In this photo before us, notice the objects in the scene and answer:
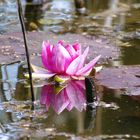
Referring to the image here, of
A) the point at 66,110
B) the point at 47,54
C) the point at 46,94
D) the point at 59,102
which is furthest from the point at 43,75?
the point at 66,110

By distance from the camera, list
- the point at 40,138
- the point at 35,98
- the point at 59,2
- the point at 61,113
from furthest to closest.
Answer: the point at 59,2, the point at 35,98, the point at 61,113, the point at 40,138

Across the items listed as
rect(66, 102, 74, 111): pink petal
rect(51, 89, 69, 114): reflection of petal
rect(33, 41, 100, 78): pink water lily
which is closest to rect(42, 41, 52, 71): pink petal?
rect(33, 41, 100, 78): pink water lily

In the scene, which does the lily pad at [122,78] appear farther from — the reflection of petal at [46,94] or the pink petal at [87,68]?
the reflection of petal at [46,94]

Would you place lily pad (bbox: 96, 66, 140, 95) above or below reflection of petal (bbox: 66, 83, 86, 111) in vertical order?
above

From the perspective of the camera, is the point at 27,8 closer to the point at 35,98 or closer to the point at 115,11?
the point at 115,11

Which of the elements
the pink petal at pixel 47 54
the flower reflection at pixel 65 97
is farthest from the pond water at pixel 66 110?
the pink petal at pixel 47 54

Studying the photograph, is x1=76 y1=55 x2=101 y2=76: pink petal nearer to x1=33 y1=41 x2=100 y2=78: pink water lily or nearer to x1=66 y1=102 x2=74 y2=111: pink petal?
x1=33 y1=41 x2=100 y2=78: pink water lily

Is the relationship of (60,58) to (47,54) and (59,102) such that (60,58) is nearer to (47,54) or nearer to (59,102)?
(47,54)

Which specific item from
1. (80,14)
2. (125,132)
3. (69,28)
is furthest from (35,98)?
(80,14)
